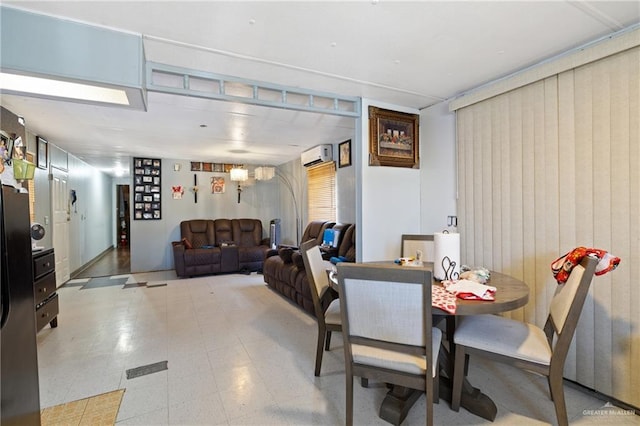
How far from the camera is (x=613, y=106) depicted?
1.90 m

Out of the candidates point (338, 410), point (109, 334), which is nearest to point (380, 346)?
point (338, 410)

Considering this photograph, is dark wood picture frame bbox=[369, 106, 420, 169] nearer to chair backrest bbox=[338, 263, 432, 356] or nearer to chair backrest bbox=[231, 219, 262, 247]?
chair backrest bbox=[338, 263, 432, 356]

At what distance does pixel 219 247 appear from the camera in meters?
5.98

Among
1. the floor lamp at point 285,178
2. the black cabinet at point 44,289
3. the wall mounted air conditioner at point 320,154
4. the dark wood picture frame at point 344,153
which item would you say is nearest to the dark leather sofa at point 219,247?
the floor lamp at point 285,178

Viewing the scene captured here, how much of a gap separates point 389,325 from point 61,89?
2.51m

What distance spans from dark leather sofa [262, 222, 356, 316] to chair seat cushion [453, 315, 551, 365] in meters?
1.84

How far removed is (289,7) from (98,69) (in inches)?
47.1

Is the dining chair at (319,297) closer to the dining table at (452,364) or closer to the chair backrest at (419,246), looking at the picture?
the dining table at (452,364)

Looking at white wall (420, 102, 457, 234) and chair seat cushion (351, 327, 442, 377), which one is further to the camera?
white wall (420, 102, 457, 234)

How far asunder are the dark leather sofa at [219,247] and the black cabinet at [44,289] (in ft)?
7.91

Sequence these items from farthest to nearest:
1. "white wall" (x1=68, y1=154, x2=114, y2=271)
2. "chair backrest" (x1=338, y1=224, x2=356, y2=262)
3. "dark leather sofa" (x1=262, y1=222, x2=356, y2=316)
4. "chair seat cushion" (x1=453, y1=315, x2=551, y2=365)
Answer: "white wall" (x1=68, y1=154, x2=114, y2=271)
"chair backrest" (x1=338, y1=224, x2=356, y2=262)
"dark leather sofa" (x1=262, y1=222, x2=356, y2=316)
"chair seat cushion" (x1=453, y1=315, x2=551, y2=365)

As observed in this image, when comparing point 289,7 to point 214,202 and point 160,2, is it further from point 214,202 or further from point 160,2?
point 214,202

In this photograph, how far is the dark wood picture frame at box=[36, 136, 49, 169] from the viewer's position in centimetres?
407

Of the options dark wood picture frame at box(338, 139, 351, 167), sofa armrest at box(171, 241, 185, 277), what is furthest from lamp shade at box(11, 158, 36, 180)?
dark wood picture frame at box(338, 139, 351, 167)
